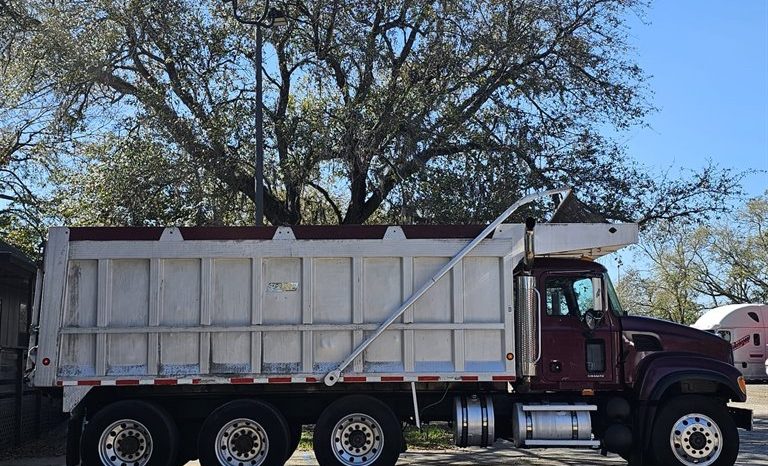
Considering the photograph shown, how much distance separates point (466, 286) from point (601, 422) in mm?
2457

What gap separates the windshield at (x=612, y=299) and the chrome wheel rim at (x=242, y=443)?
178 inches

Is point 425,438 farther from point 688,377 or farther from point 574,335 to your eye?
point 688,377

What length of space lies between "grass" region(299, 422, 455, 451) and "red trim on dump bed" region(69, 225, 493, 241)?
4.70m

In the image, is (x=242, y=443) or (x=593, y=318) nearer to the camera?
(x=242, y=443)

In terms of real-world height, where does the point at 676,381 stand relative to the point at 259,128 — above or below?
below

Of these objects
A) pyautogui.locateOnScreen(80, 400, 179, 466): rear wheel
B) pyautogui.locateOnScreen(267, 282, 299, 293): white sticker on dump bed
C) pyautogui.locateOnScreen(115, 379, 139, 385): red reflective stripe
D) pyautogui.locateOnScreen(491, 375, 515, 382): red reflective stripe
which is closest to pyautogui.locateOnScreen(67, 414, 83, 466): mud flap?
pyautogui.locateOnScreen(80, 400, 179, 466): rear wheel

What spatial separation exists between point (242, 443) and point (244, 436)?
3.2 inches

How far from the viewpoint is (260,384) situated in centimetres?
1024

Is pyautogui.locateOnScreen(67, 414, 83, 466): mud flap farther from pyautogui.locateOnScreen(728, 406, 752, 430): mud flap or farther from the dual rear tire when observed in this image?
pyautogui.locateOnScreen(728, 406, 752, 430): mud flap

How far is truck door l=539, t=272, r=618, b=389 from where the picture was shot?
10617 mm

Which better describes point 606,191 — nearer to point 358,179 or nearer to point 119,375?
point 358,179

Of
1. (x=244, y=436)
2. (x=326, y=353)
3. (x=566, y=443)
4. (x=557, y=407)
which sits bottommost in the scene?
(x=566, y=443)

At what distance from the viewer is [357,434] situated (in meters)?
10.2

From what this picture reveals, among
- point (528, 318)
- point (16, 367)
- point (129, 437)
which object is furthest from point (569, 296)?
point (16, 367)
